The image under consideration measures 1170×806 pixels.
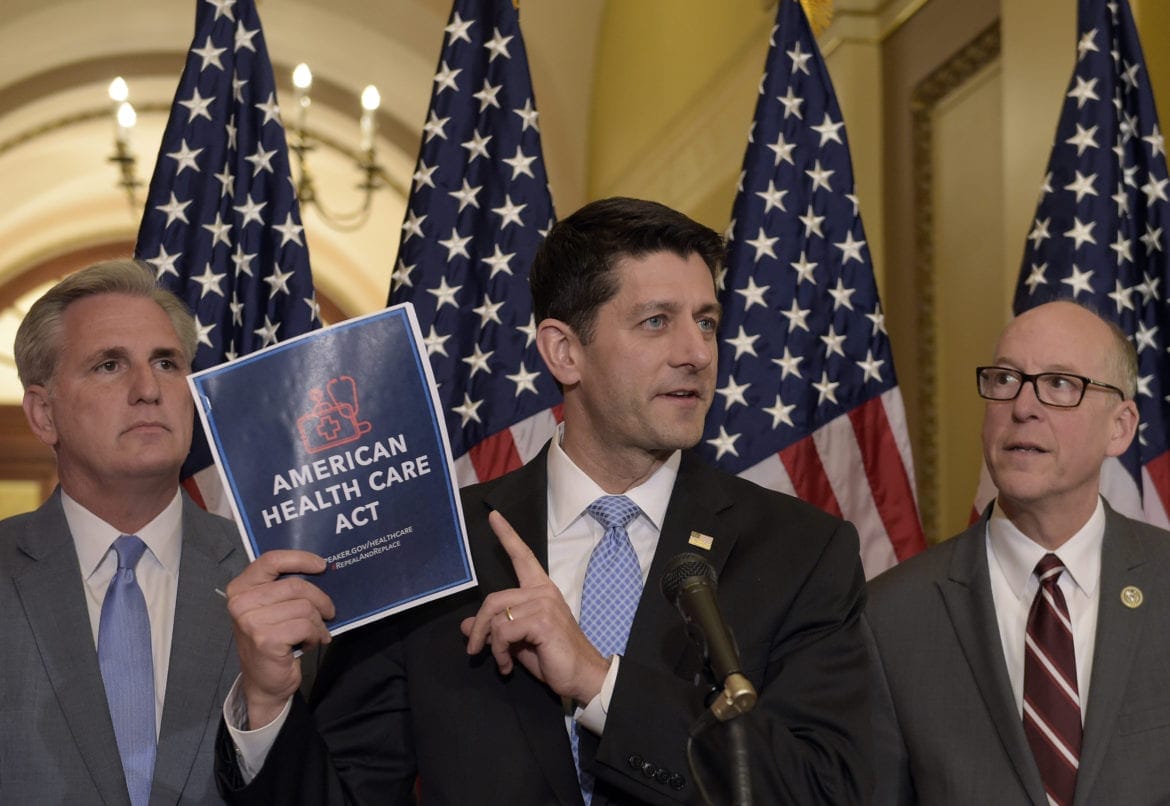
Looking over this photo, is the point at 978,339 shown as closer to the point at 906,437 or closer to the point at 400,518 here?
the point at 906,437

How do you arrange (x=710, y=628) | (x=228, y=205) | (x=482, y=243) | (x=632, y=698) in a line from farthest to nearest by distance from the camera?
(x=482, y=243)
(x=228, y=205)
(x=632, y=698)
(x=710, y=628)

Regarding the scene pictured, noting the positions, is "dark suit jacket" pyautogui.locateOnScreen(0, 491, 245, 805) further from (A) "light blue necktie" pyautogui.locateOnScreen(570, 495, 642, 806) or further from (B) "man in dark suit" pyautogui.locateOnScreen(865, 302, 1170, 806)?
(B) "man in dark suit" pyautogui.locateOnScreen(865, 302, 1170, 806)

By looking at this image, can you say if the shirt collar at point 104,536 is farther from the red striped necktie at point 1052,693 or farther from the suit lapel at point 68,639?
the red striped necktie at point 1052,693

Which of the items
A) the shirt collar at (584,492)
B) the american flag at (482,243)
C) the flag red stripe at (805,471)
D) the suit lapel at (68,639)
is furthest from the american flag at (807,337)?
the suit lapel at (68,639)

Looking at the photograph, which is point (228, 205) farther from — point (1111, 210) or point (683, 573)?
point (683, 573)

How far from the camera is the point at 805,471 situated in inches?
148

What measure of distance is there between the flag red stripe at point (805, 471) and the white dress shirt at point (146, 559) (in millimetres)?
1746

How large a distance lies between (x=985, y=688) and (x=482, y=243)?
1841 mm

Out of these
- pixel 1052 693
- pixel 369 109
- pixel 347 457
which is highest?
pixel 369 109

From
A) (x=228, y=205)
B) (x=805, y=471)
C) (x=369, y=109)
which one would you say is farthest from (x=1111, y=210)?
(x=369, y=109)

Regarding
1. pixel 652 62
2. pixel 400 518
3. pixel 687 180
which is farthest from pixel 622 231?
pixel 652 62

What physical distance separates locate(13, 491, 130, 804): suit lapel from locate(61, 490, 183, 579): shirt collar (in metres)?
0.02

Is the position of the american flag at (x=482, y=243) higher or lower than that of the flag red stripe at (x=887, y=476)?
higher

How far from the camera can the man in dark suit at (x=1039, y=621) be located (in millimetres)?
2432
